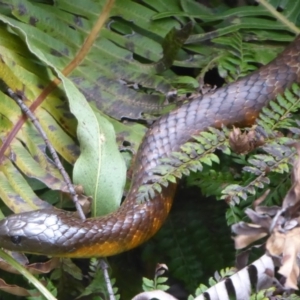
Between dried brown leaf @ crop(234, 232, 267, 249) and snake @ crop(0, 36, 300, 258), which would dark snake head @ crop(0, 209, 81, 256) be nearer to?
snake @ crop(0, 36, 300, 258)

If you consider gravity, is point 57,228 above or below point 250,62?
below

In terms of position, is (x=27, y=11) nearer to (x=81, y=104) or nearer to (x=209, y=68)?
(x=81, y=104)

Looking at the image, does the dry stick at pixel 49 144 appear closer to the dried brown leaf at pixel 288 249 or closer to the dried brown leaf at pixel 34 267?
the dried brown leaf at pixel 34 267

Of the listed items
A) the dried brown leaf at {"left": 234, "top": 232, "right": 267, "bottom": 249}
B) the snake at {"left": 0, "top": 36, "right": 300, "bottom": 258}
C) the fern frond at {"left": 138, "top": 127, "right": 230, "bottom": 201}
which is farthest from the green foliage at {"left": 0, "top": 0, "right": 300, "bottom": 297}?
the dried brown leaf at {"left": 234, "top": 232, "right": 267, "bottom": 249}

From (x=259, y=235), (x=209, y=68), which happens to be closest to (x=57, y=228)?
(x=259, y=235)

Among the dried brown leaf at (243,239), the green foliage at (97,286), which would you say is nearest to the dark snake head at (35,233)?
the green foliage at (97,286)

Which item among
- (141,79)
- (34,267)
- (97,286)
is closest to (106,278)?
(97,286)

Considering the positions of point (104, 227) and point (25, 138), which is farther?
point (25, 138)

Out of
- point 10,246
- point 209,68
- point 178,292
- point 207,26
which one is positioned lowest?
point 178,292
